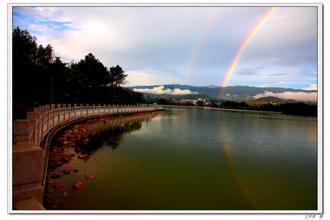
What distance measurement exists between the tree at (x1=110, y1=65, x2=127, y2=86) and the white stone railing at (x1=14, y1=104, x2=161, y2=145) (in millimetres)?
17942

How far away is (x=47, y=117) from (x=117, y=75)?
1558 inches

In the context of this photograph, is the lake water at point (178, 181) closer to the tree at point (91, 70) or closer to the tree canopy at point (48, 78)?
the tree canopy at point (48, 78)

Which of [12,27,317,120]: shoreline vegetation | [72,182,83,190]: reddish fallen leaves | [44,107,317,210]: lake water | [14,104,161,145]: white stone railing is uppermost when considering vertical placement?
[12,27,317,120]: shoreline vegetation

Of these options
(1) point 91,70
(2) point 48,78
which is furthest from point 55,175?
(1) point 91,70

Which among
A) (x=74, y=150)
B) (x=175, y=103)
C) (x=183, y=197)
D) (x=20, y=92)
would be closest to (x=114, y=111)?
(x=20, y=92)

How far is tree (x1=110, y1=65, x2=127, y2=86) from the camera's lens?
148 feet

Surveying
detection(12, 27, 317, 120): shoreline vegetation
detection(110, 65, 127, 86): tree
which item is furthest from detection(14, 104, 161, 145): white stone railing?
detection(110, 65, 127, 86): tree

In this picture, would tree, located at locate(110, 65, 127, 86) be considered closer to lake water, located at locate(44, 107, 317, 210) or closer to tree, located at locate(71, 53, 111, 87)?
tree, located at locate(71, 53, 111, 87)

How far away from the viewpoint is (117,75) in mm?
45594

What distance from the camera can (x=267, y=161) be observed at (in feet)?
22.9

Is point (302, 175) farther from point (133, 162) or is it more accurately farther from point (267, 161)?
point (133, 162)

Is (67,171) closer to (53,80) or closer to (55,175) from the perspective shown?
(55,175)
